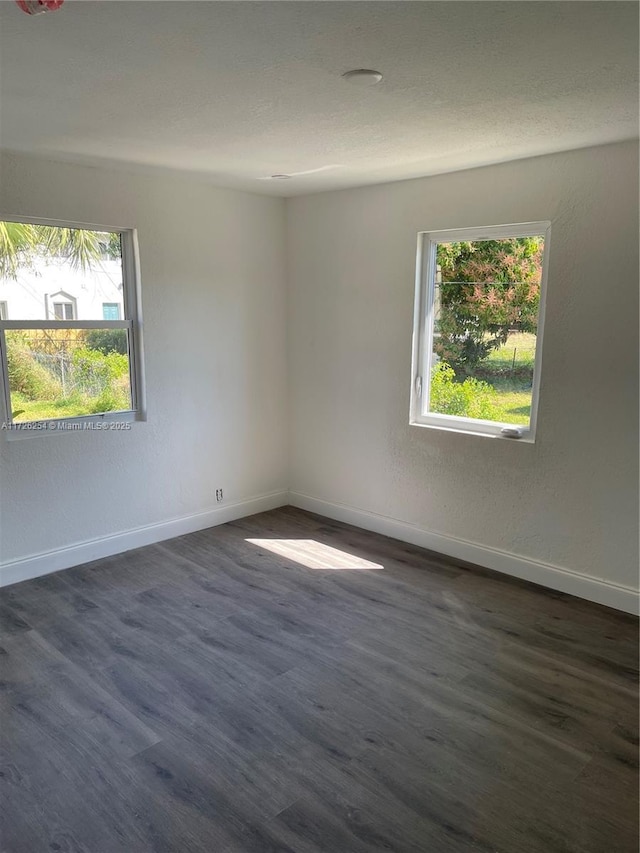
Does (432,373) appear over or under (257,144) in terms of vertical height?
under

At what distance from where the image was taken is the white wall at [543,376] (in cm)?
318

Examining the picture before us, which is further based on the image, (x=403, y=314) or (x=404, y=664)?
(x=403, y=314)

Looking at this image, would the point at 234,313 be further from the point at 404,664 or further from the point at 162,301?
the point at 404,664

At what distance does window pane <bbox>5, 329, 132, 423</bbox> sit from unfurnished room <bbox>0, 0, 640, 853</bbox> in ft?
0.06

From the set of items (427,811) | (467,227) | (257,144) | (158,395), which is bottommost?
(427,811)

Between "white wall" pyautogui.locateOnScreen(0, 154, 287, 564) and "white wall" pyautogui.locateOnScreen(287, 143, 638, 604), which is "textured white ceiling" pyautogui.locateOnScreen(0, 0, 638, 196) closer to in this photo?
"white wall" pyautogui.locateOnScreen(287, 143, 638, 604)

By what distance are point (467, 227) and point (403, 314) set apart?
2.30ft

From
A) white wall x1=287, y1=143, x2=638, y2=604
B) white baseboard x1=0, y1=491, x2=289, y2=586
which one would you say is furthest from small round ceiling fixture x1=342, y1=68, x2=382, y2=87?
white baseboard x1=0, y1=491, x2=289, y2=586

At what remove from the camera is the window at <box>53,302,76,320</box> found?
3643 millimetres

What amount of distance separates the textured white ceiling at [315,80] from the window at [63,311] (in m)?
0.85

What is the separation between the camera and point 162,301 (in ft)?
13.3

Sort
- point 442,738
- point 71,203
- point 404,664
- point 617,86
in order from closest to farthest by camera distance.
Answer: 1. point 617,86
2. point 442,738
3. point 404,664
4. point 71,203

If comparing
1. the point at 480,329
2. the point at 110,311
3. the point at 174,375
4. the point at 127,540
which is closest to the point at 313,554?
the point at 127,540

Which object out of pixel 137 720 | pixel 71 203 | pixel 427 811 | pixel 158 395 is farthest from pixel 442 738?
pixel 71 203
